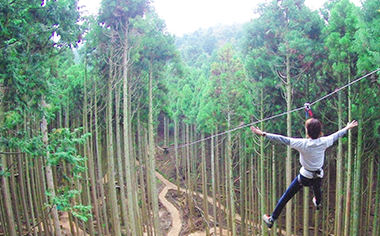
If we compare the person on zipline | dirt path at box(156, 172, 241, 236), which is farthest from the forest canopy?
dirt path at box(156, 172, 241, 236)

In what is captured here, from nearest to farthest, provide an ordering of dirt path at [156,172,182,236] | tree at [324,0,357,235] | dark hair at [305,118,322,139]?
dark hair at [305,118,322,139] < tree at [324,0,357,235] < dirt path at [156,172,182,236]

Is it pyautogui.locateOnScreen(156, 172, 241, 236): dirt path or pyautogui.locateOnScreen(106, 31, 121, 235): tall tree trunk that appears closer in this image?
pyautogui.locateOnScreen(106, 31, 121, 235): tall tree trunk

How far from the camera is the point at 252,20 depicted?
31.0ft

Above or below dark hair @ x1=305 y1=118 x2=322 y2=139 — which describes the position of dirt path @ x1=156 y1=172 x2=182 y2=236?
below

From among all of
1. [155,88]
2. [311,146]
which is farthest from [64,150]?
[155,88]

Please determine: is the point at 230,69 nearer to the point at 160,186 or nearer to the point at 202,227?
the point at 202,227

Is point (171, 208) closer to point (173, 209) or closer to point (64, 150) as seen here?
point (173, 209)

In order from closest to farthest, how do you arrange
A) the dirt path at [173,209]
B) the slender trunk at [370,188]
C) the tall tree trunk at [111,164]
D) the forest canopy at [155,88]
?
the forest canopy at [155,88] → the slender trunk at [370,188] → the tall tree trunk at [111,164] → the dirt path at [173,209]

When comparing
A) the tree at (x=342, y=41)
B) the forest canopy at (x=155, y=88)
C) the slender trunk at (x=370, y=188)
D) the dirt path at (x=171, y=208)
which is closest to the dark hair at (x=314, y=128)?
the forest canopy at (x=155, y=88)

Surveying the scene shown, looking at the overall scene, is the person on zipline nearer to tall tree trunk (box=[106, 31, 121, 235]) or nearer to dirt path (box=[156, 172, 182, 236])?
tall tree trunk (box=[106, 31, 121, 235])

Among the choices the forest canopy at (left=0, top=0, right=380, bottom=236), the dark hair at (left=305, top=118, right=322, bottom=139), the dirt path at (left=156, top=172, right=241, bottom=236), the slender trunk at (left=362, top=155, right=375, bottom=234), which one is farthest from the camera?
the dirt path at (left=156, top=172, right=241, bottom=236)

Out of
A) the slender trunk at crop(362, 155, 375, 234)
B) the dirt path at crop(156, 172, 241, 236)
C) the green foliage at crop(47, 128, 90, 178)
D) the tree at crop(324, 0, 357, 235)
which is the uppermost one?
the tree at crop(324, 0, 357, 235)

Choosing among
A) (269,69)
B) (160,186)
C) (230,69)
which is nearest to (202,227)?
(160,186)

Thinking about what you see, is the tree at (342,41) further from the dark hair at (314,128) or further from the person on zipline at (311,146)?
the dark hair at (314,128)
